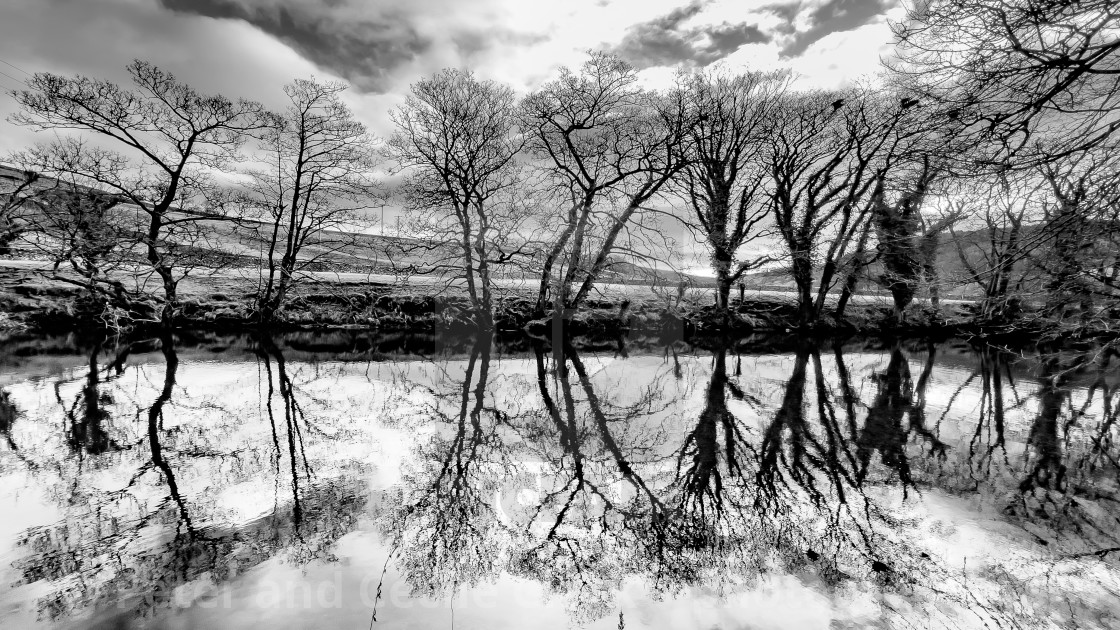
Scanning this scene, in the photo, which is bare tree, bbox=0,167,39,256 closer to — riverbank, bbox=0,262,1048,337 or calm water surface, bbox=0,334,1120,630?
riverbank, bbox=0,262,1048,337

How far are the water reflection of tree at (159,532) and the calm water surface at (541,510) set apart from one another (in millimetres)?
18

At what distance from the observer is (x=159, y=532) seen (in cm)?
277

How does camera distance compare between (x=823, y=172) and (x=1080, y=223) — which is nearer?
(x=1080, y=223)

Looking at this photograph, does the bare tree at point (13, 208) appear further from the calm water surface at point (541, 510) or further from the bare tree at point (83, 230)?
the calm water surface at point (541, 510)

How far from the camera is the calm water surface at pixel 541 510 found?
2.29m

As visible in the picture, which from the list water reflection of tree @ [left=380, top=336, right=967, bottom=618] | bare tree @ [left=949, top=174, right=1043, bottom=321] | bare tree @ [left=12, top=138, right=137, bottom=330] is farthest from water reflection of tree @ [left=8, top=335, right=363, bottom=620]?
bare tree @ [left=12, top=138, right=137, bottom=330]

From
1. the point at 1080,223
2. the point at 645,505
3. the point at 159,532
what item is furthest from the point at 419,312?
the point at 1080,223

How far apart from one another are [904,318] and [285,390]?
27.8 meters

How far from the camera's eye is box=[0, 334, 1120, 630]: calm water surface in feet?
7.51

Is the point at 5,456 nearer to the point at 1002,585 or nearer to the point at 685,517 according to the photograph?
the point at 685,517

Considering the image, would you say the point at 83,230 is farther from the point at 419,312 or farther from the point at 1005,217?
the point at 1005,217

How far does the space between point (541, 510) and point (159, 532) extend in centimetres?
231

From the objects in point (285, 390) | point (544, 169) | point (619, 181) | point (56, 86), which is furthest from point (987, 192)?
point (56, 86)

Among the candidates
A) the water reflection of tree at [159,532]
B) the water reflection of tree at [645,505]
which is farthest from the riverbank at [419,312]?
the water reflection of tree at [159,532]
